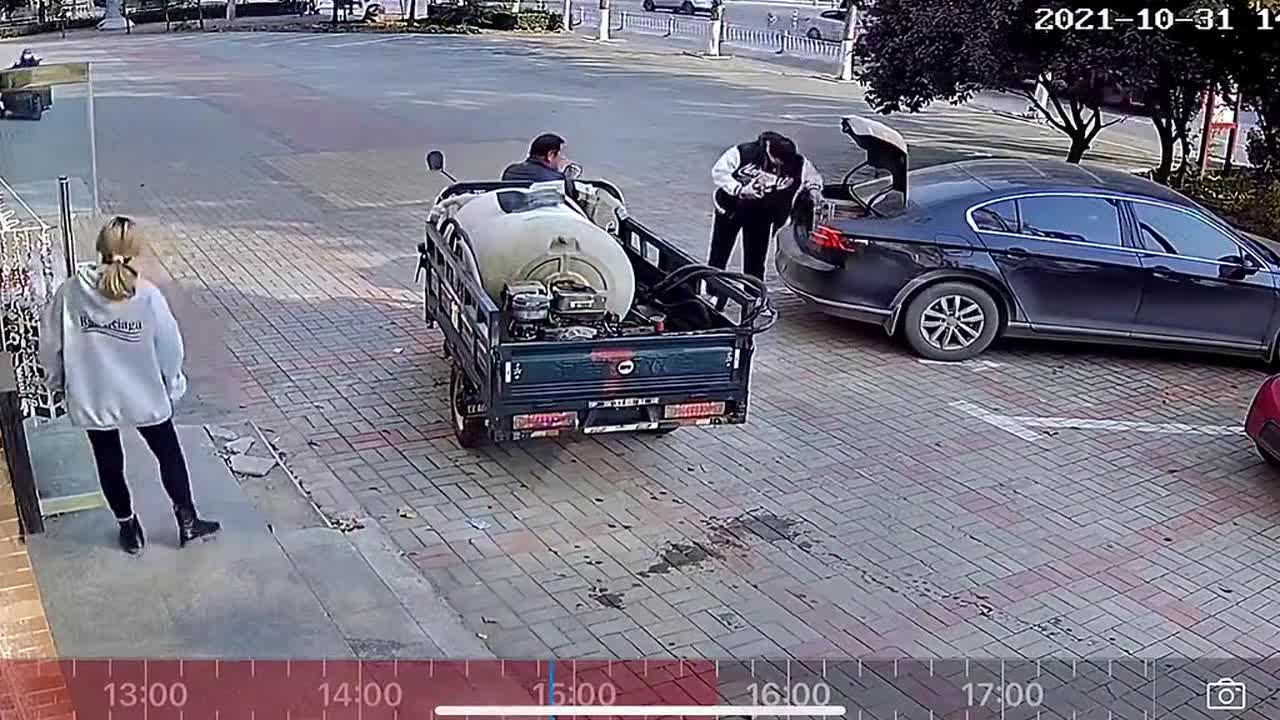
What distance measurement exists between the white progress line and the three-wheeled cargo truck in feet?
6.23

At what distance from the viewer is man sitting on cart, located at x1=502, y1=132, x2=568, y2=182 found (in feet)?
28.5

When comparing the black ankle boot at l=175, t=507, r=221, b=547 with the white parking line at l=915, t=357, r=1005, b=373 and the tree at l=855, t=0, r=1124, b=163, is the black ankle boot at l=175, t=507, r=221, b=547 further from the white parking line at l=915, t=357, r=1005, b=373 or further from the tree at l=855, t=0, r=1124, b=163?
the tree at l=855, t=0, r=1124, b=163

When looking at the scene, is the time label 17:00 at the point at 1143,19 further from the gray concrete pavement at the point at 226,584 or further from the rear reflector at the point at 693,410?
the gray concrete pavement at the point at 226,584

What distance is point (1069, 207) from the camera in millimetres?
9336

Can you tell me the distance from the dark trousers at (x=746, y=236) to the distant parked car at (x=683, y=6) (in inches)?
1512

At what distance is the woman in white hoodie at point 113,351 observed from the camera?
18.3 ft

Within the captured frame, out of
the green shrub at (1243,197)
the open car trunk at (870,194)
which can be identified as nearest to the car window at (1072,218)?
the open car trunk at (870,194)

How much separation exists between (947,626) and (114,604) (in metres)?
3.60

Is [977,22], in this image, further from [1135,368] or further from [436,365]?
[436,365]

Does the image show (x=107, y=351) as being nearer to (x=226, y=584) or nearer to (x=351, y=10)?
(x=226, y=584)

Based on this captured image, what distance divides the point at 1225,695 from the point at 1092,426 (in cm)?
314

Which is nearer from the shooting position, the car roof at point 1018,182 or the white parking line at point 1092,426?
the white parking line at point 1092,426

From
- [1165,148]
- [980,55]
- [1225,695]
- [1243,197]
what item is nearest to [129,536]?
[1225,695]

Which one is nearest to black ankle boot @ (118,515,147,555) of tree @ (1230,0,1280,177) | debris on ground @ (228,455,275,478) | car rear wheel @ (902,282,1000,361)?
debris on ground @ (228,455,275,478)
